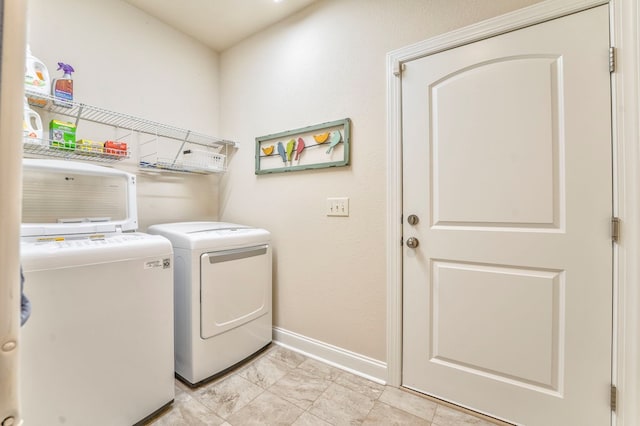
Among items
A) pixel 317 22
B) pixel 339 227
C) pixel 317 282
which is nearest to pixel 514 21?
pixel 317 22

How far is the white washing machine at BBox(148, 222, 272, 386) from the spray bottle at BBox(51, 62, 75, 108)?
837 mm

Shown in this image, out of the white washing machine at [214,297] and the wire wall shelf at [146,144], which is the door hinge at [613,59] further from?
the wire wall shelf at [146,144]

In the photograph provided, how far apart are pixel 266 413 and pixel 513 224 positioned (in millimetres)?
1512

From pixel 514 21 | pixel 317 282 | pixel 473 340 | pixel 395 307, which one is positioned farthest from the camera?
pixel 317 282

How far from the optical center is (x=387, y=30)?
1586mm

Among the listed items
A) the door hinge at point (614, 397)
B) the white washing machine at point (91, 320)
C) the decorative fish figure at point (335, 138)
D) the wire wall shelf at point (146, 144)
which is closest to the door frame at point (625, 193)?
the door hinge at point (614, 397)

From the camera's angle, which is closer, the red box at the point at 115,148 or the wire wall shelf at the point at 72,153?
the wire wall shelf at the point at 72,153

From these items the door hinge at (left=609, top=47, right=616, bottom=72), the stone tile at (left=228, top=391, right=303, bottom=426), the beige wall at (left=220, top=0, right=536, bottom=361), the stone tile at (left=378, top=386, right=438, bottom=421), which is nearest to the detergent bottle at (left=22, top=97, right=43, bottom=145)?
the beige wall at (left=220, top=0, right=536, bottom=361)

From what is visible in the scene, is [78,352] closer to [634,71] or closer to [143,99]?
[143,99]

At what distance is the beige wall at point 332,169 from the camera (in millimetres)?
1595

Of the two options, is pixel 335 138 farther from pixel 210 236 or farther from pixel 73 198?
pixel 73 198

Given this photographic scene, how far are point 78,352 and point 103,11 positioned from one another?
6.70 feet

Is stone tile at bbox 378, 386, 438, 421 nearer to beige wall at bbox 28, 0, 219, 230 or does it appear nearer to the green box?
beige wall at bbox 28, 0, 219, 230

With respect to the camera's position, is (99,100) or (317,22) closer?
(99,100)
